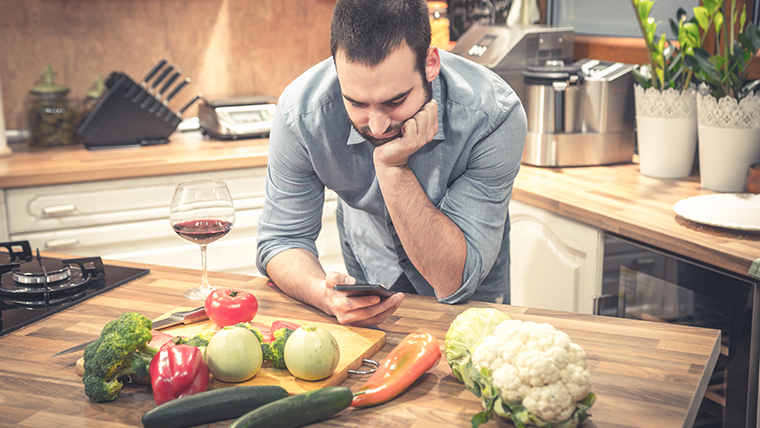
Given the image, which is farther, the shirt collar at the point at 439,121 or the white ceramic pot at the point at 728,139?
the white ceramic pot at the point at 728,139

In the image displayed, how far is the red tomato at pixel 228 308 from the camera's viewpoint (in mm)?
1153

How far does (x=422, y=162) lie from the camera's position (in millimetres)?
1541

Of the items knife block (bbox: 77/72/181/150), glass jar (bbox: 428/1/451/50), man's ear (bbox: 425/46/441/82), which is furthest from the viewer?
glass jar (bbox: 428/1/451/50)

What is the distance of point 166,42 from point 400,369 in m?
2.70

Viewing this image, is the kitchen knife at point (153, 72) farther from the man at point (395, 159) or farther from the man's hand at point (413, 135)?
the man's hand at point (413, 135)

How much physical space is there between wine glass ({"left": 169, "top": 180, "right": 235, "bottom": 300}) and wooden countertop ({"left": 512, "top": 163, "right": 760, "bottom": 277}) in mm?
1117

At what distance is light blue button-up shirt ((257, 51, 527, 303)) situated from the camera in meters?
1.48

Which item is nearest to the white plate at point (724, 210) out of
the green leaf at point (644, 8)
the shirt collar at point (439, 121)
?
the green leaf at point (644, 8)

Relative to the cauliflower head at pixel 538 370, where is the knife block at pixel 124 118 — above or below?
above

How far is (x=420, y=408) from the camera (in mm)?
933

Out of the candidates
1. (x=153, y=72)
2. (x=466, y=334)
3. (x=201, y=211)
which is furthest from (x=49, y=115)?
(x=466, y=334)

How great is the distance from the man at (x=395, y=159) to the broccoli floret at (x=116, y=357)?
1.14ft

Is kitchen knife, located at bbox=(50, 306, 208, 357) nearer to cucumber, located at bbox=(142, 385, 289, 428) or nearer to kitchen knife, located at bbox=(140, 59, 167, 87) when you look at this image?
cucumber, located at bbox=(142, 385, 289, 428)

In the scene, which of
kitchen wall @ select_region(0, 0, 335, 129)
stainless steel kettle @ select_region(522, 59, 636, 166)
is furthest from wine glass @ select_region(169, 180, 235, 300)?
kitchen wall @ select_region(0, 0, 335, 129)
